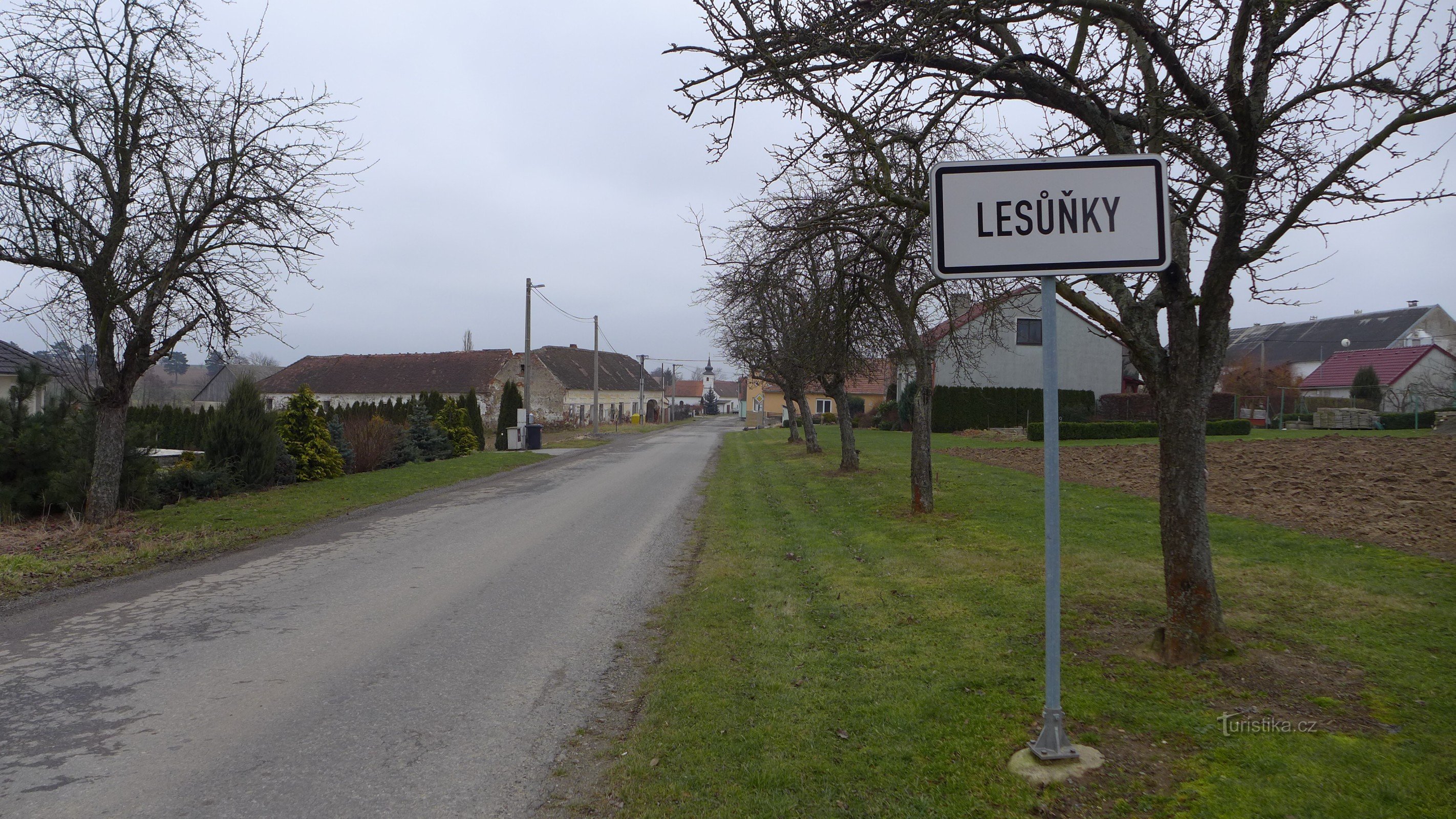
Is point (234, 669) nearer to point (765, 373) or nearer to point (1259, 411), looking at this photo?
point (765, 373)

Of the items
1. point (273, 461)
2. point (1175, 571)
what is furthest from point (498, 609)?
point (273, 461)

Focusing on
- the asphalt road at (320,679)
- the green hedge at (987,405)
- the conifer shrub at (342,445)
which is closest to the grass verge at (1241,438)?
the green hedge at (987,405)

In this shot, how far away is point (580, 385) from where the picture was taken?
6431 cm

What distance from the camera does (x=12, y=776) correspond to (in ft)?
12.7

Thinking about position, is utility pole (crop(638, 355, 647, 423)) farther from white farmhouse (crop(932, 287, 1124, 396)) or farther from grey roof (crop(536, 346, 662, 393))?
white farmhouse (crop(932, 287, 1124, 396))

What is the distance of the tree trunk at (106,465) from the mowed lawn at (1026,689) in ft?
30.8

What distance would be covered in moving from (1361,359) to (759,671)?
173 ft

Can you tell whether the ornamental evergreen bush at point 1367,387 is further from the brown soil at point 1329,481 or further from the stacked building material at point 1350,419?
the brown soil at point 1329,481

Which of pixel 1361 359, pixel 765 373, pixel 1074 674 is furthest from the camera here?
pixel 1361 359

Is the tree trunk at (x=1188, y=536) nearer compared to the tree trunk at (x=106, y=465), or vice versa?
the tree trunk at (x=1188, y=536)

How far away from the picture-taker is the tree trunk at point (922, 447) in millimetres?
12562

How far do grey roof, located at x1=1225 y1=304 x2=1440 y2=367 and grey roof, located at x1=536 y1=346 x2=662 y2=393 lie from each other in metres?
45.5

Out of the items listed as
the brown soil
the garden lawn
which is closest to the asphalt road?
the garden lawn

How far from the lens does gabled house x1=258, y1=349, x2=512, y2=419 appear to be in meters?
54.8
